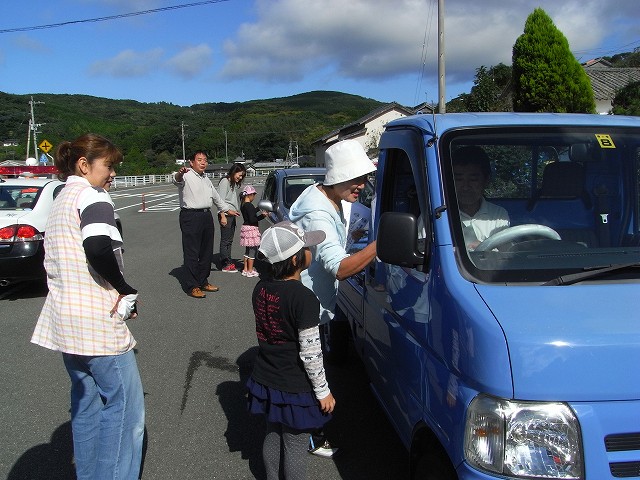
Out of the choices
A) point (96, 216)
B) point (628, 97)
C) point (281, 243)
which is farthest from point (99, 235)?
point (628, 97)

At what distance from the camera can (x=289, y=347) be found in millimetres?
2799

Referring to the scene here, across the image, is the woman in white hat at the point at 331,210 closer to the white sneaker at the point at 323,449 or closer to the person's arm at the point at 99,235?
the white sneaker at the point at 323,449

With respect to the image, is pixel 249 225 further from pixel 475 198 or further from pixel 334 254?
pixel 475 198

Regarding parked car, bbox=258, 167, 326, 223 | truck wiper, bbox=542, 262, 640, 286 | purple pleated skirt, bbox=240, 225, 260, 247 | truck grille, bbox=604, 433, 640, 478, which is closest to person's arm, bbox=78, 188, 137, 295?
truck wiper, bbox=542, 262, 640, 286

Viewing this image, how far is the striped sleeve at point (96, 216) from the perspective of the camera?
8.50 ft

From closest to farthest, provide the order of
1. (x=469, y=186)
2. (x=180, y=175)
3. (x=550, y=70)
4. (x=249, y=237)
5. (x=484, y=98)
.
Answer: (x=469, y=186)
(x=180, y=175)
(x=249, y=237)
(x=550, y=70)
(x=484, y=98)

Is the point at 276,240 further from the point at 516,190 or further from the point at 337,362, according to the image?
the point at 337,362

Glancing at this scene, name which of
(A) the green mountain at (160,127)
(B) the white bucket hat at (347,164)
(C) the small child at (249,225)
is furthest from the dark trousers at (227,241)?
(A) the green mountain at (160,127)

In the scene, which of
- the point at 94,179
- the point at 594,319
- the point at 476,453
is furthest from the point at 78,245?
the point at 594,319

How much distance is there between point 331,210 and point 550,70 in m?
15.9

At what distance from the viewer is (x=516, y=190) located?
3.01 metres

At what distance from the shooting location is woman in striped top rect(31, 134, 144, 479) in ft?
8.71

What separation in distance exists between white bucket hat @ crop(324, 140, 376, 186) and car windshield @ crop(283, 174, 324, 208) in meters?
5.47

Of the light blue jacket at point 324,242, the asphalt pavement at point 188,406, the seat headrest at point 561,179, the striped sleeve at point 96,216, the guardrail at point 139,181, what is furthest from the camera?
the guardrail at point 139,181
